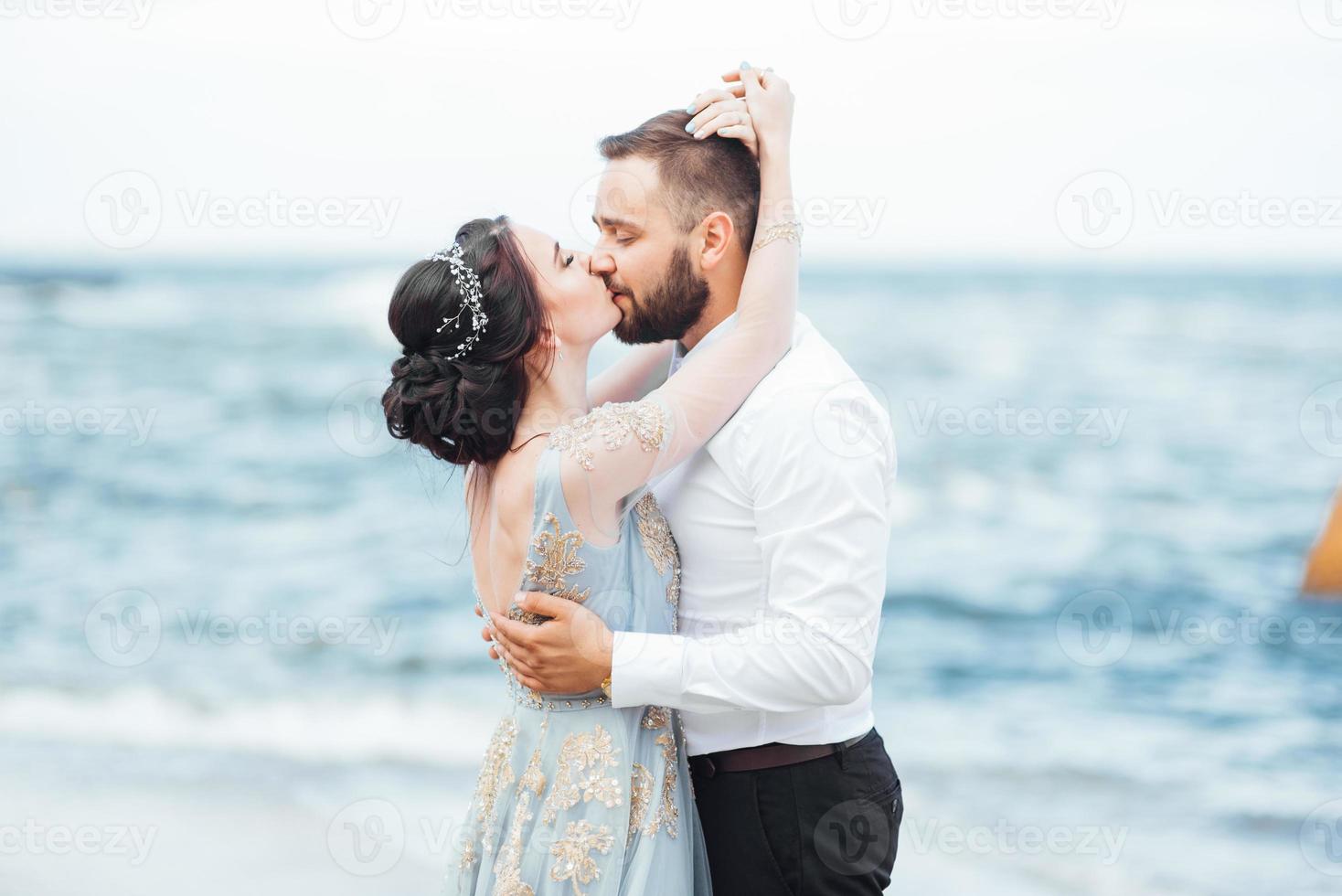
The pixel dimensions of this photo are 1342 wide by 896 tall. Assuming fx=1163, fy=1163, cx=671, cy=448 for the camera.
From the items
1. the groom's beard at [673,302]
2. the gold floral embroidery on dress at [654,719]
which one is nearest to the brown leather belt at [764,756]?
the gold floral embroidery on dress at [654,719]

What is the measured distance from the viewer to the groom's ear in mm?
2445

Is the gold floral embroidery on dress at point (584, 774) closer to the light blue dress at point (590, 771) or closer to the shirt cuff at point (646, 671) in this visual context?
the light blue dress at point (590, 771)

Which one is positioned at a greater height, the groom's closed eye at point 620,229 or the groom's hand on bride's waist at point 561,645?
the groom's closed eye at point 620,229

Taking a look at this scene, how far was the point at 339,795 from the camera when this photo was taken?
616 centimetres

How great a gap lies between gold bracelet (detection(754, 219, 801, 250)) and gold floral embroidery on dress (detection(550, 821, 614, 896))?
1194 mm

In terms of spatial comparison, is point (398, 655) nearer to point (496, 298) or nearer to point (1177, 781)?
point (1177, 781)

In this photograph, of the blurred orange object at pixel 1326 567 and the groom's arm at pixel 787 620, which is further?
the blurred orange object at pixel 1326 567

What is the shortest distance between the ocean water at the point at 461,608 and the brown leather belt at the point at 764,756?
93 cm

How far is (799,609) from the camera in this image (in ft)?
6.89

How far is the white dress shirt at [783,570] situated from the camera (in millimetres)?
2096

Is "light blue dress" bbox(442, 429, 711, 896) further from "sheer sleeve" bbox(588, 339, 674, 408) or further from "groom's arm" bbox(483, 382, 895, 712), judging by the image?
"sheer sleeve" bbox(588, 339, 674, 408)

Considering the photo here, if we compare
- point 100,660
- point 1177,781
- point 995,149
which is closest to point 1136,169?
point 995,149

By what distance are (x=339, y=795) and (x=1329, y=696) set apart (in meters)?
6.77

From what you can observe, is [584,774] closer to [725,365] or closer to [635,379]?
[725,365]
